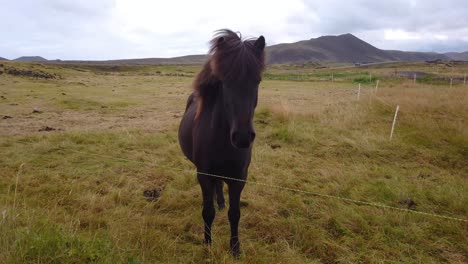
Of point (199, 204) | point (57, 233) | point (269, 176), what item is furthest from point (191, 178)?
point (57, 233)

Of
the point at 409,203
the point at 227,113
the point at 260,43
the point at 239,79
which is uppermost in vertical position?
the point at 260,43

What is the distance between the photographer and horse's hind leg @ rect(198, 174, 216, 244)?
3648mm

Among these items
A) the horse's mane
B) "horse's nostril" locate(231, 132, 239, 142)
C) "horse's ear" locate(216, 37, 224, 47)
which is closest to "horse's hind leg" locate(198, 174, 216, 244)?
"horse's nostril" locate(231, 132, 239, 142)

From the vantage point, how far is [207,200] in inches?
148

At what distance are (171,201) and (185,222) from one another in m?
0.63

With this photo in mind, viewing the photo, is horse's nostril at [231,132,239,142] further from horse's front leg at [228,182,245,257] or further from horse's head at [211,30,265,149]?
horse's front leg at [228,182,245,257]

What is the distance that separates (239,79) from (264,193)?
116 inches

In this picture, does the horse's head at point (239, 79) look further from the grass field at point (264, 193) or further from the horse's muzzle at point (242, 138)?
the grass field at point (264, 193)

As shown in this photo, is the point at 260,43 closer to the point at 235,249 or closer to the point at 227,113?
the point at 227,113

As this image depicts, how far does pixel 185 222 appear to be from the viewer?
435cm

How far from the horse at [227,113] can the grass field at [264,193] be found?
72 cm

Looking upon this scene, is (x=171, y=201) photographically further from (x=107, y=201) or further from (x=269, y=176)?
(x=269, y=176)

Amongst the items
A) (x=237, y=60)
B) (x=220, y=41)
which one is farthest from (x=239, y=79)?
(x=220, y=41)

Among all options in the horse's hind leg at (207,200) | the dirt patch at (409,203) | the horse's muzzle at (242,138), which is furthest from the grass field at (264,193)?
the horse's muzzle at (242,138)
